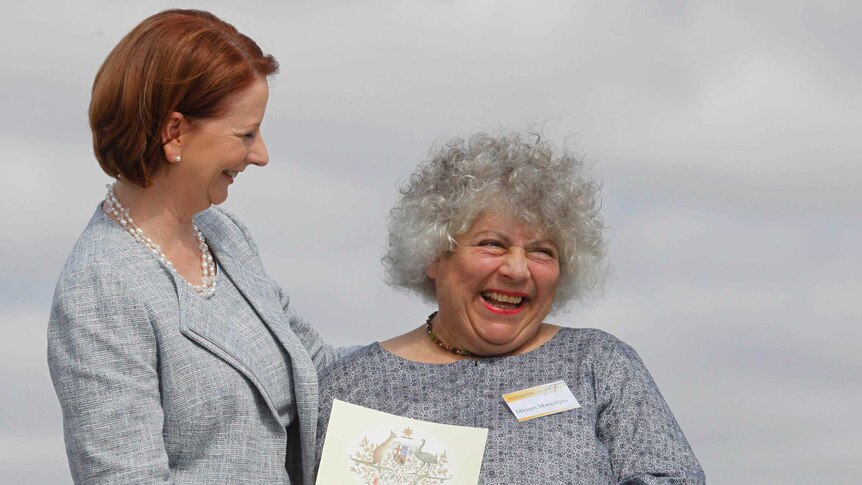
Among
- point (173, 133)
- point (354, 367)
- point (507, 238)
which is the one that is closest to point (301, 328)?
point (354, 367)

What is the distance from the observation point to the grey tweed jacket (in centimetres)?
286

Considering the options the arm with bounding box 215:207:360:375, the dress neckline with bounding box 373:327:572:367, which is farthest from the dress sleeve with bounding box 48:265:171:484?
the dress neckline with bounding box 373:327:572:367

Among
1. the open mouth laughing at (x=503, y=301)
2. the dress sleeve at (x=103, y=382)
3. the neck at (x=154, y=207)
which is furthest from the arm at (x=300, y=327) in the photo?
the dress sleeve at (x=103, y=382)

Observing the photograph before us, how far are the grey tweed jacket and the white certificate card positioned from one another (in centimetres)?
11

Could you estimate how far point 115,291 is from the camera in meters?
2.92

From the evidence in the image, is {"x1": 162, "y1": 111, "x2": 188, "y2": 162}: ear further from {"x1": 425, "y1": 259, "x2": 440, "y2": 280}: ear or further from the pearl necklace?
{"x1": 425, "y1": 259, "x2": 440, "y2": 280}: ear

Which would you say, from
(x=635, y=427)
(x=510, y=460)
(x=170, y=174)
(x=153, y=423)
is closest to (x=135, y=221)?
(x=170, y=174)

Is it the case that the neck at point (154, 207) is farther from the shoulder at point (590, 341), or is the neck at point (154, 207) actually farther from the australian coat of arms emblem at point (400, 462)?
the shoulder at point (590, 341)

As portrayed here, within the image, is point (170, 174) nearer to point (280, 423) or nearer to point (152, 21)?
point (152, 21)

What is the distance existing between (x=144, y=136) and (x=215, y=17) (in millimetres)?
429

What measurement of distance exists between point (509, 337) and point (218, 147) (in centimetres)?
115

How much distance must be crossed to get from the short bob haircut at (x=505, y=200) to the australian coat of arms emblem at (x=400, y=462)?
2.07ft

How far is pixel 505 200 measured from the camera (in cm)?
359

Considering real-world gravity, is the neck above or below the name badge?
above
